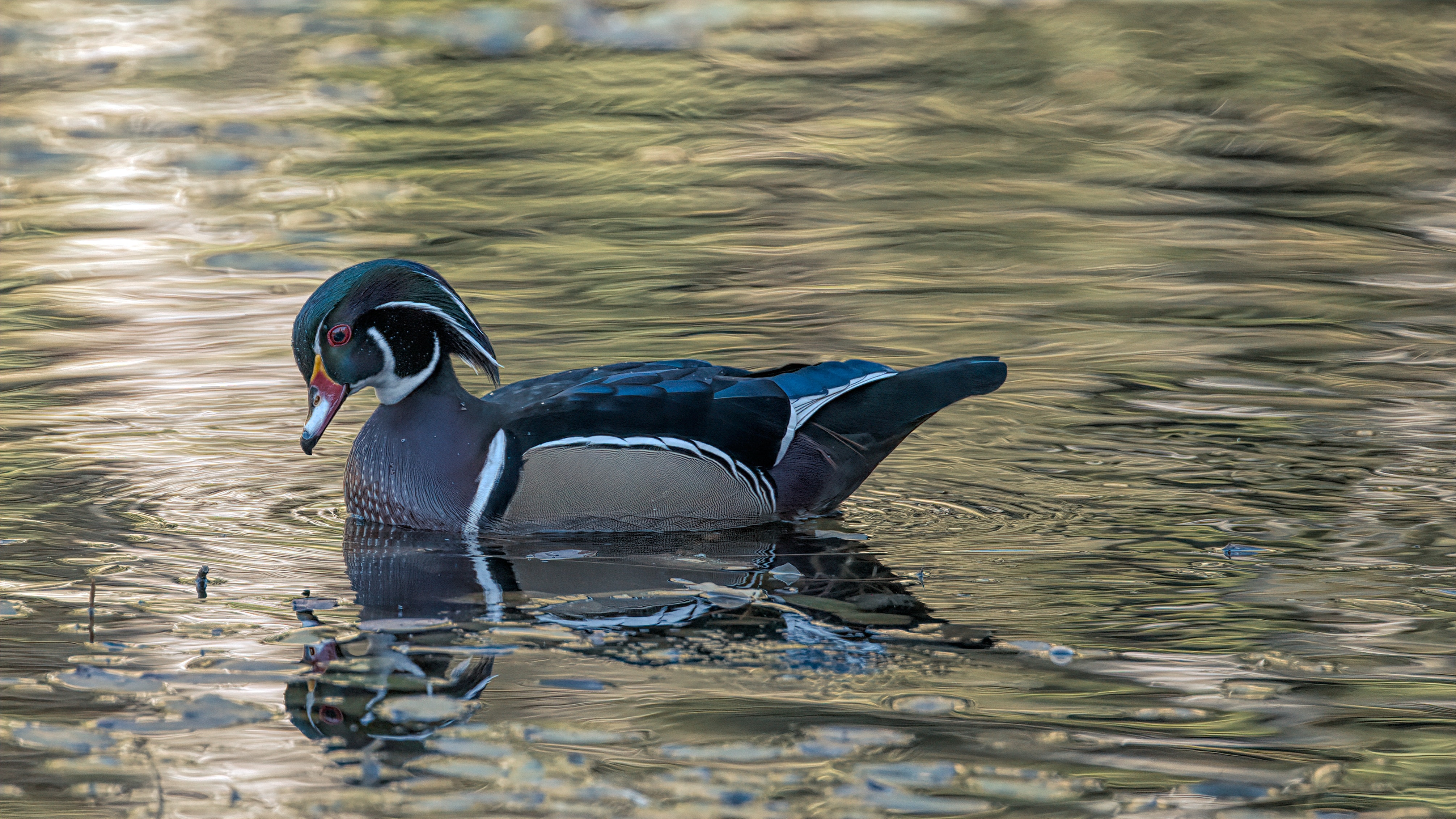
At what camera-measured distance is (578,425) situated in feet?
23.7

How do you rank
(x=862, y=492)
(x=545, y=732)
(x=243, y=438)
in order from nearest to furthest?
1. (x=545, y=732)
2. (x=862, y=492)
3. (x=243, y=438)

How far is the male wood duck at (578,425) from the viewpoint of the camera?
7242 mm

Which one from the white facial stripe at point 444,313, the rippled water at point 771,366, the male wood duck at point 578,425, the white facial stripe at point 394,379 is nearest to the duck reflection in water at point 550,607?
the rippled water at point 771,366

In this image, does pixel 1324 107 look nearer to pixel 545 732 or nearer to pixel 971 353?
pixel 971 353

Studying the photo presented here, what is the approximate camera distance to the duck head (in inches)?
287

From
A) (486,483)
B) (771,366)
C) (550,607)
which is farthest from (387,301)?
(771,366)

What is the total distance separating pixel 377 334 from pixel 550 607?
68.0 inches

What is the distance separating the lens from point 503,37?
17.1m

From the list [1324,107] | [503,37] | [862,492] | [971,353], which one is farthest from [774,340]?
[503,37]

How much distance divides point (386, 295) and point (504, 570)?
135 cm

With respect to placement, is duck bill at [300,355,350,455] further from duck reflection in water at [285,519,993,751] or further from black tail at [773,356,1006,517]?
black tail at [773,356,1006,517]

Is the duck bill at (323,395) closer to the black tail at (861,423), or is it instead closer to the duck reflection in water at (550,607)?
the duck reflection in water at (550,607)

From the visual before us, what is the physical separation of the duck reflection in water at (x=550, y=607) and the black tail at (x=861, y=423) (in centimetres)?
21

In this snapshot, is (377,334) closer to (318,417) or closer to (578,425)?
(318,417)
